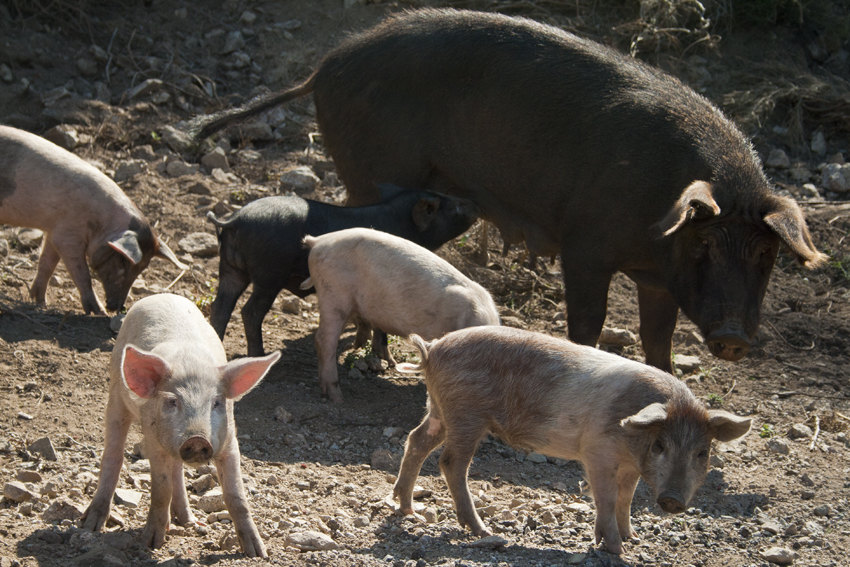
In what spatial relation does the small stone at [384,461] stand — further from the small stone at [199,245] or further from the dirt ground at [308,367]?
the small stone at [199,245]

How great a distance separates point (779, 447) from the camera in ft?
17.3

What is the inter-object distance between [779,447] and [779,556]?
5.00ft

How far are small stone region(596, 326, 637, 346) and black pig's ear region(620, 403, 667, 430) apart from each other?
10.2 ft

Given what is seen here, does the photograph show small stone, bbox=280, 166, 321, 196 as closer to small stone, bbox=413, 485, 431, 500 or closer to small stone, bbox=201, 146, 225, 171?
small stone, bbox=201, 146, 225, 171

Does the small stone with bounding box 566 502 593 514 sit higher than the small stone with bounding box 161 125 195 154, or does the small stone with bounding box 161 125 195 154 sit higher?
the small stone with bounding box 161 125 195 154

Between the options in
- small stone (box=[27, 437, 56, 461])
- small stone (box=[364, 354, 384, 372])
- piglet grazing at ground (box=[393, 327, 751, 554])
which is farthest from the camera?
small stone (box=[364, 354, 384, 372])

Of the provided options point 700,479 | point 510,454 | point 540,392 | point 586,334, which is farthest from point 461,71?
point 700,479

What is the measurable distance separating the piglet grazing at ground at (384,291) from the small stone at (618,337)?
1790 mm

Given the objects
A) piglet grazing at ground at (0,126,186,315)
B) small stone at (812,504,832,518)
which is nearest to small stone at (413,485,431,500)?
small stone at (812,504,832,518)

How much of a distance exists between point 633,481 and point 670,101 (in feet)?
8.63

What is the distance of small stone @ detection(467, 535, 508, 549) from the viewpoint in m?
3.64

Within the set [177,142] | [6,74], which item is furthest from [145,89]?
[6,74]

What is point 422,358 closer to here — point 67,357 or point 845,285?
point 67,357

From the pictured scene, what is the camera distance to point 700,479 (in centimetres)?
359
